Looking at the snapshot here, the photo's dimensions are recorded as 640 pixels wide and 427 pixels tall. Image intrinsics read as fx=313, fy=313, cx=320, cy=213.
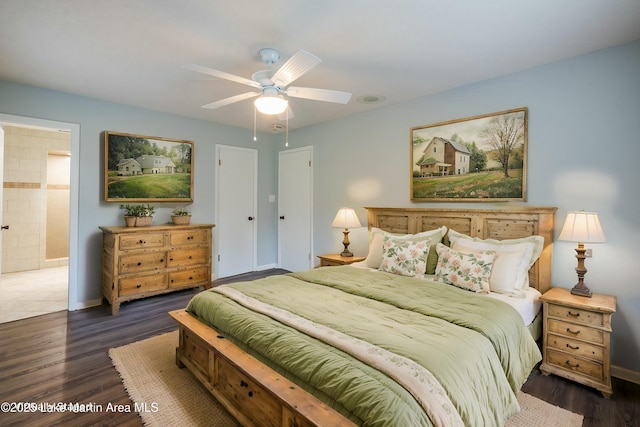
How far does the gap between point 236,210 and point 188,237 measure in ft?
3.78

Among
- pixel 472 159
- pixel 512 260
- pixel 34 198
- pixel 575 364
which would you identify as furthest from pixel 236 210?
pixel 575 364

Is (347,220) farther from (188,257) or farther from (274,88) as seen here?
(188,257)

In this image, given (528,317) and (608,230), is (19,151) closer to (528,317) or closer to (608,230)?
(528,317)

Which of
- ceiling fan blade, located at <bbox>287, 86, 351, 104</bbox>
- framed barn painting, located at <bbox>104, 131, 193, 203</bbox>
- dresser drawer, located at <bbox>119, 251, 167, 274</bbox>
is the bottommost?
dresser drawer, located at <bbox>119, 251, 167, 274</bbox>

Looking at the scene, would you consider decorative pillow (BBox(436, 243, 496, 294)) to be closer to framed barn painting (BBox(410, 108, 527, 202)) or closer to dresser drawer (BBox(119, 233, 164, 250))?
framed barn painting (BBox(410, 108, 527, 202))

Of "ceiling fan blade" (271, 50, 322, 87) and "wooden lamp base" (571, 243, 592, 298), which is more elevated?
"ceiling fan blade" (271, 50, 322, 87)

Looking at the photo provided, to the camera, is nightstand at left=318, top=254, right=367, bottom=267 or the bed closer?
the bed

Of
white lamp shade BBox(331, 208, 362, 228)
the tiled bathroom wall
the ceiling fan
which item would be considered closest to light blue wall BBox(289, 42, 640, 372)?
white lamp shade BBox(331, 208, 362, 228)

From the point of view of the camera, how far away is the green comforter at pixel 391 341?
1.27 metres

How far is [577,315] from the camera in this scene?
2279mm

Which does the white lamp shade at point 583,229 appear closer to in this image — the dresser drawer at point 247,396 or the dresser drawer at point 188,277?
the dresser drawer at point 247,396

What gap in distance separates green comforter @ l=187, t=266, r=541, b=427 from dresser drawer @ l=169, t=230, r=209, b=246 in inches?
74.9

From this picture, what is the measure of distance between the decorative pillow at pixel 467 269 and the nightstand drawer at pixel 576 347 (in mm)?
590

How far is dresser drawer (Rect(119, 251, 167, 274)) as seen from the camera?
366 cm
